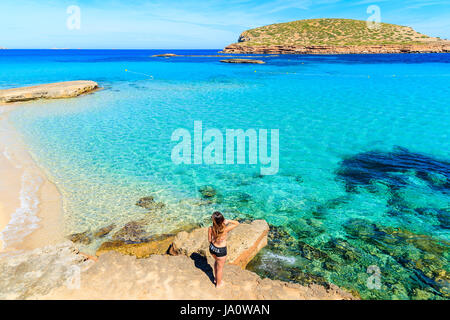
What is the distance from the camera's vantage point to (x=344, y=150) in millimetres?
15359

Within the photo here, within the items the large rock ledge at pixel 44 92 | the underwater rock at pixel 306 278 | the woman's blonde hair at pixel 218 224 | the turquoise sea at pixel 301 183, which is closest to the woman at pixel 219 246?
the woman's blonde hair at pixel 218 224

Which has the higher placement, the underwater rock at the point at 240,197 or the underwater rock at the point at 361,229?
the underwater rock at the point at 240,197

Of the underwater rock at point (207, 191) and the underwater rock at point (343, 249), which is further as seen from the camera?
the underwater rock at point (207, 191)

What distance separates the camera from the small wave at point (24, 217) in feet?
27.3

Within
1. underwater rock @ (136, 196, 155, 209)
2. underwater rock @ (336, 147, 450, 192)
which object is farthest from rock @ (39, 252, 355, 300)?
underwater rock @ (336, 147, 450, 192)

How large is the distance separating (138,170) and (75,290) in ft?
24.6

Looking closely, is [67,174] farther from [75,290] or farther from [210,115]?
[210,115]

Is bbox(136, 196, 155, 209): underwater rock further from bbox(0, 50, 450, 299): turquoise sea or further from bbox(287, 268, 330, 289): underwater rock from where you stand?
bbox(287, 268, 330, 289): underwater rock

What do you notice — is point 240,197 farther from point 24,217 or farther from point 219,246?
point 24,217

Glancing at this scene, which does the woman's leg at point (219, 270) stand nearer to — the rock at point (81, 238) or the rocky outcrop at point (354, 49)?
the rock at point (81, 238)

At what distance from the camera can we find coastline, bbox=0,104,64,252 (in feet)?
27.3

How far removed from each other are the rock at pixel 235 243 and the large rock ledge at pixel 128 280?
0.25 m

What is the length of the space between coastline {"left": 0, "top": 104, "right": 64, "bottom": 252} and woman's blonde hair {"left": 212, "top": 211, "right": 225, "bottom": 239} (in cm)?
557
